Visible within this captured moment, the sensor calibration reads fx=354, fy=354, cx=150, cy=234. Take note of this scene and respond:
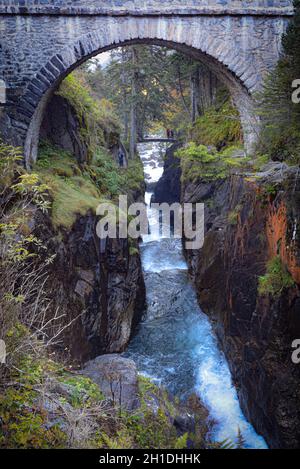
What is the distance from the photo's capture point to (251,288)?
23.1 feet

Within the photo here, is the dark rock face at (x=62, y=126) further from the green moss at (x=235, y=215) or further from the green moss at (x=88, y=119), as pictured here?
the green moss at (x=235, y=215)

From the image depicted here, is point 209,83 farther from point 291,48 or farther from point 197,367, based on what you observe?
point 197,367

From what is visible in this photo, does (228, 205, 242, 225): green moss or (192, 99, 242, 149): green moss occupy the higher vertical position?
(192, 99, 242, 149): green moss

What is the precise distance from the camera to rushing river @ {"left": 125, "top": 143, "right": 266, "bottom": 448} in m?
7.59

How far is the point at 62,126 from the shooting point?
36.7 ft

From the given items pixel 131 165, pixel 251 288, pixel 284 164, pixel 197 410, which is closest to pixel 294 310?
pixel 251 288

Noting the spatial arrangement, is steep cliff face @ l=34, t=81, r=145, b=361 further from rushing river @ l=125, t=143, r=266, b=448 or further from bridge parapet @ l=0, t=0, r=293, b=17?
bridge parapet @ l=0, t=0, r=293, b=17

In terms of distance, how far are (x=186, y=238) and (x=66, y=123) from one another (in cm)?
586

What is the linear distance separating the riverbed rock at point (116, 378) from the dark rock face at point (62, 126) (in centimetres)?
708

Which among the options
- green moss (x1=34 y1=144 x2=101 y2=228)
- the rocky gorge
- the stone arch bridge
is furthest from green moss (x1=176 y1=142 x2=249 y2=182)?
green moss (x1=34 y1=144 x2=101 y2=228)

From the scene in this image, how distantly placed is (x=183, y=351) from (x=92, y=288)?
3.23m

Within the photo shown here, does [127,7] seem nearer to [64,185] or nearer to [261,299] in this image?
[64,185]

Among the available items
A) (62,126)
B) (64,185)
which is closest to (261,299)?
(64,185)

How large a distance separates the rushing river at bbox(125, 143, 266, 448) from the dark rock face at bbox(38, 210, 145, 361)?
2.40ft
